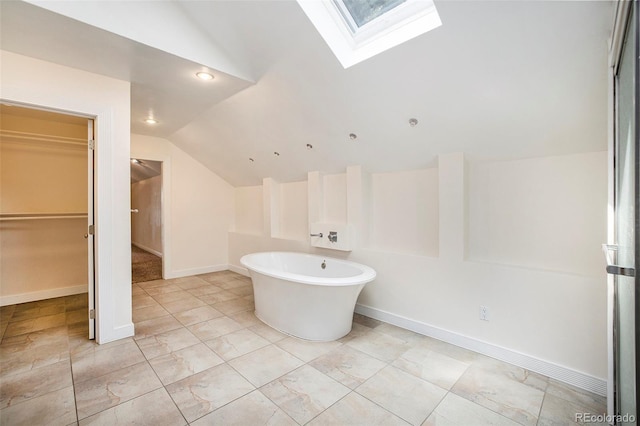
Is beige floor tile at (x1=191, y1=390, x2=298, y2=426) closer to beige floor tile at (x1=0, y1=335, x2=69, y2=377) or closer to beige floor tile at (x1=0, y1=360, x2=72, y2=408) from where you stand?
beige floor tile at (x1=0, y1=360, x2=72, y2=408)

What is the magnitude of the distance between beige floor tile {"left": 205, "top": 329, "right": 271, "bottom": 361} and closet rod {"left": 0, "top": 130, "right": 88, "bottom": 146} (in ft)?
10.9

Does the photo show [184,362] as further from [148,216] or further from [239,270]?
[148,216]

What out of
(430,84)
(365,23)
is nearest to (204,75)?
(365,23)

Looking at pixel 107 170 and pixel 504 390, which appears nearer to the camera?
pixel 504 390

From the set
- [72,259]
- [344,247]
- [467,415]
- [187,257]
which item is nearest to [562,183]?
[467,415]

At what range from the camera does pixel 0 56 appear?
2.13 meters

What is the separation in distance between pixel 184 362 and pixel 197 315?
104 cm

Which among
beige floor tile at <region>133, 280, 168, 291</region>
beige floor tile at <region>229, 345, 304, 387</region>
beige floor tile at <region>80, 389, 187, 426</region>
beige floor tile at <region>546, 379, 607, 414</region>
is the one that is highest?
beige floor tile at <region>133, 280, 168, 291</region>

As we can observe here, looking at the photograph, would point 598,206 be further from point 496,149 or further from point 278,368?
point 278,368

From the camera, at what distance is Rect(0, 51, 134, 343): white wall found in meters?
2.37

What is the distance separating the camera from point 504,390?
74.9 inches

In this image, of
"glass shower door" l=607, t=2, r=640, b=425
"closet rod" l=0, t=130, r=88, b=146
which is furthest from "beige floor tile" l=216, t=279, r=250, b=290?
"glass shower door" l=607, t=2, r=640, b=425

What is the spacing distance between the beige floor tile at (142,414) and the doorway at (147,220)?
3.63 m

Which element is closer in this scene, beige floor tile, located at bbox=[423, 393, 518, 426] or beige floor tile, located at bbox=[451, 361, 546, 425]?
beige floor tile, located at bbox=[423, 393, 518, 426]
